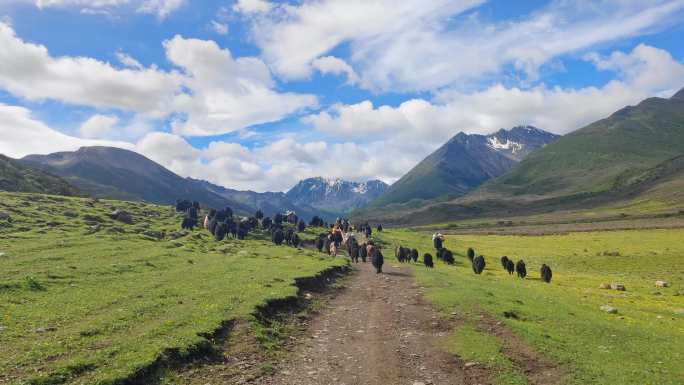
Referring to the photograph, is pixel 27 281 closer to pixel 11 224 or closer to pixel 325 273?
pixel 325 273

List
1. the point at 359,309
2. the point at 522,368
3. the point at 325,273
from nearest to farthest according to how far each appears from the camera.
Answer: the point at 522,368 < the point at 359,309 < the point at 325,273

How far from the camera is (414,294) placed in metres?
38.2

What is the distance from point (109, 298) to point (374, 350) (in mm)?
17413

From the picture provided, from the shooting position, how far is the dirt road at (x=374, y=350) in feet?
59.7

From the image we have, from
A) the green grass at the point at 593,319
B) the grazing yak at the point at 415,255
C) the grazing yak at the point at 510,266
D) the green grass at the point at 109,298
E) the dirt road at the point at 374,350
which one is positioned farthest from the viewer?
the grazing yak at the point at 415,255

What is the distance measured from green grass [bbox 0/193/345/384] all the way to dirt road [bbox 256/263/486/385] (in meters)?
4.53

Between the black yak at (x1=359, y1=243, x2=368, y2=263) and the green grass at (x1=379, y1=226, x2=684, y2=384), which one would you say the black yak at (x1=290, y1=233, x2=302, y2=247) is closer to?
the black yak at (x1=359, y1=243, x2=368, y2=263)

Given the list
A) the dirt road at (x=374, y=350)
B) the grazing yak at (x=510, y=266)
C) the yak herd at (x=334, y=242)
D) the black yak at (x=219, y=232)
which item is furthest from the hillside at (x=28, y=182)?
the dirt road at (x=374, y=350)

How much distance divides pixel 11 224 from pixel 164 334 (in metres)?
64.2

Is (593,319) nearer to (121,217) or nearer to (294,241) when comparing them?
(294,241)

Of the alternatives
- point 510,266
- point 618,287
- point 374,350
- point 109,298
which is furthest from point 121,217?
point 618,287

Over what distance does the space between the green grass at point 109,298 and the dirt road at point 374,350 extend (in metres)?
4.53

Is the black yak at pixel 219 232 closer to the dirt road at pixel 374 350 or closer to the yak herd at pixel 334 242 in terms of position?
the yak herd at pixel 334 242

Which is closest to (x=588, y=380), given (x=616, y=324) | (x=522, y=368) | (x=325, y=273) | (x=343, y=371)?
(x=522, y=368)
